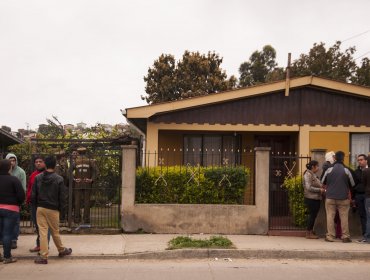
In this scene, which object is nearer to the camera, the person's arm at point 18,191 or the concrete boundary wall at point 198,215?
the person's arm at point 18,191

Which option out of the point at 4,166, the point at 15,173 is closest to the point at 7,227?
the point at 4,166

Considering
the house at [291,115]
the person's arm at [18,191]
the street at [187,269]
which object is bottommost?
the street at [187,269]

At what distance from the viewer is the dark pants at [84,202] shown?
11.5 m

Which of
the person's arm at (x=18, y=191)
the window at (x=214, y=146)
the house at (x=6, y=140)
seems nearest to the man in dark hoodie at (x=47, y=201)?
the person's arm at (x=18, y=191)

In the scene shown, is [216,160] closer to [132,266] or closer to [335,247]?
[335,247]

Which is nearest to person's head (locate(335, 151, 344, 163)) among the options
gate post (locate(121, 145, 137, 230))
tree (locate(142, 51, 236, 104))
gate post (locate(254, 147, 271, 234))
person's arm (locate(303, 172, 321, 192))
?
person's arm (locate(303, 172, 321, 192))

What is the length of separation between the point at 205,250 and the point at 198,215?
73.8 inches

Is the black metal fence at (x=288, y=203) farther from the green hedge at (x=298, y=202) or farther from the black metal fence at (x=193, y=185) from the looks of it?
the black metal fence at (x=193, y=185)

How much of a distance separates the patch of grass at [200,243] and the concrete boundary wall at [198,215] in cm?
110

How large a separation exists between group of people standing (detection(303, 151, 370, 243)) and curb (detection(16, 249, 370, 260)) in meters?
0.98

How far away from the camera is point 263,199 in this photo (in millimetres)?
11180

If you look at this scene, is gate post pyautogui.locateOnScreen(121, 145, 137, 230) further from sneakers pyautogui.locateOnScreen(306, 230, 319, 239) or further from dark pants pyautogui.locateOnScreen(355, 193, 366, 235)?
dark pants pyautogui.locateOnScreen(355, 193, 366, 235)

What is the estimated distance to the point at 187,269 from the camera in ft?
28.0

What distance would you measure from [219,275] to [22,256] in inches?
143
